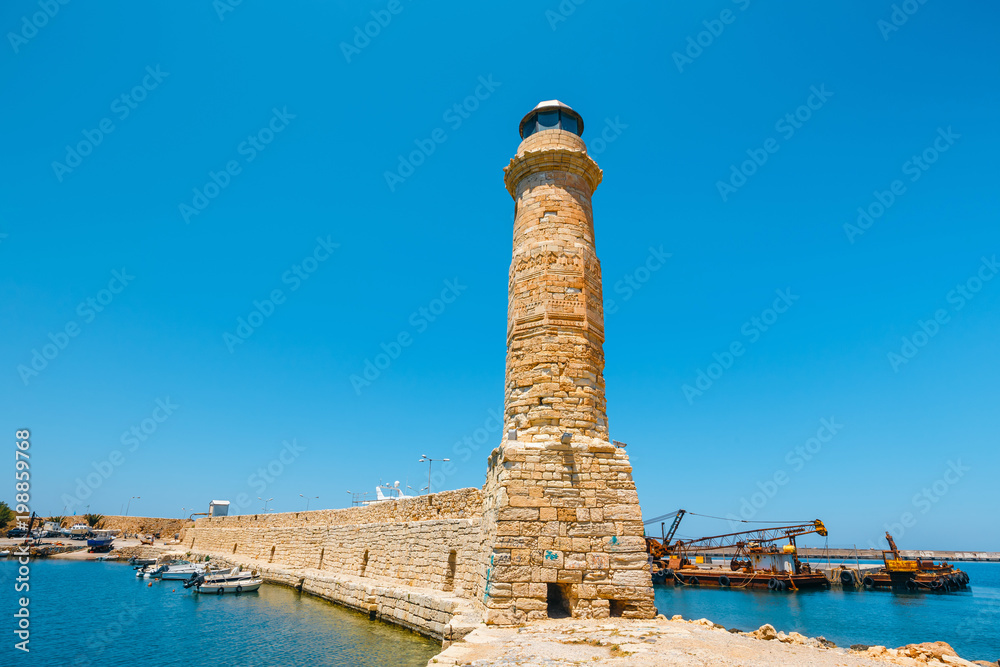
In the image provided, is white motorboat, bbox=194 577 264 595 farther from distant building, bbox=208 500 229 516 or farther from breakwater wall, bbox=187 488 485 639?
distant building, bbox=208 500 229 516

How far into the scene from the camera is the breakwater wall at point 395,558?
990 centimetres

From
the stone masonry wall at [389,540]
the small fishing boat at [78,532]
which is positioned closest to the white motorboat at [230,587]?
the stone masonry wall at [389,540]

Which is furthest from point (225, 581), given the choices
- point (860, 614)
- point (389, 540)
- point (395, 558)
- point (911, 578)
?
point (911, 578)

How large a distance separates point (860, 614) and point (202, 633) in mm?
27284

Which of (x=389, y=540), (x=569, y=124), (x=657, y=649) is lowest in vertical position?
(x=657, y=649)

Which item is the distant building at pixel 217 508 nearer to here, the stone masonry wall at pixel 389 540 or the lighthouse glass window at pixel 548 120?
the stone masonry wall at pixel 389 540

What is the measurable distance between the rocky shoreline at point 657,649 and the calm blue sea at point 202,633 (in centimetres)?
461

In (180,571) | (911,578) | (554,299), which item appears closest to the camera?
(554,299)

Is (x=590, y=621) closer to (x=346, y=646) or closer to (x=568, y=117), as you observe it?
(x=346, y=646)

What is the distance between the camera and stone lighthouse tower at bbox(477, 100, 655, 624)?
22.1ft

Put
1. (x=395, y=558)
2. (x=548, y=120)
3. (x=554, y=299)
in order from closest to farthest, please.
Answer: (x=554, y=299), (x=548, y=120), (x=395, y=558)

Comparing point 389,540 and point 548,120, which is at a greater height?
point 548,120

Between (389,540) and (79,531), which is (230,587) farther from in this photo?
(79,531)

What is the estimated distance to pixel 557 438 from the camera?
7.41m
